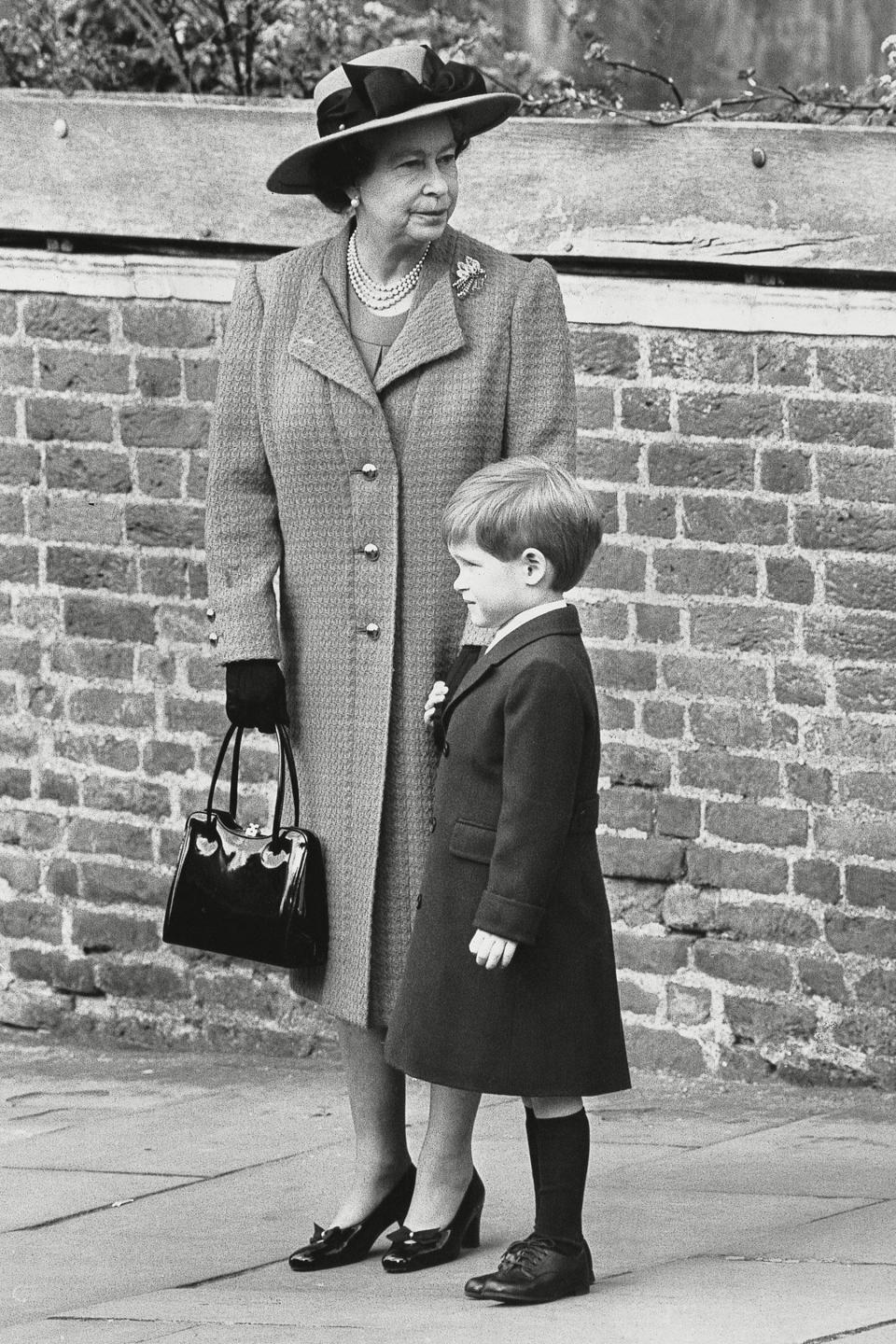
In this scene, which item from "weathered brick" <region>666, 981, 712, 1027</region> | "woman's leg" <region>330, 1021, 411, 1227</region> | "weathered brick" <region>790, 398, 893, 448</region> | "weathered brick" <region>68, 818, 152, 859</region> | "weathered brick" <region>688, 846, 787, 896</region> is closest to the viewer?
"woman's leg" <region>330, 1021, 411, 1227</region>

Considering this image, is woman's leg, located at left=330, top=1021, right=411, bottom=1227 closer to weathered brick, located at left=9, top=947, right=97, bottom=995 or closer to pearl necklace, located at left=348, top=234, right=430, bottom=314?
pearl necklace, located at left=348, top=234, right=430, bottom=314

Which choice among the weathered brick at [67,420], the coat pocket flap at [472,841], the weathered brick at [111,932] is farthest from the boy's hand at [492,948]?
the weathered brick at [67,420]

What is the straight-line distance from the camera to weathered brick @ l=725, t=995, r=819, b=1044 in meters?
5.20

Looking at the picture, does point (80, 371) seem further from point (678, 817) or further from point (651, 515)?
point (678, 817)

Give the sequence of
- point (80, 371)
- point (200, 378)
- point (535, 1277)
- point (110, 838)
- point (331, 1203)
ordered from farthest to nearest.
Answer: point (110, 838) → point (80, 371) → point (200, 378) → point (331, 1203) → point (535, 1277)

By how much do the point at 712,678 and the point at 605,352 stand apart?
2.59 feet

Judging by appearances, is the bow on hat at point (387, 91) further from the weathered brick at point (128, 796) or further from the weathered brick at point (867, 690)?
the weathered brick at point (128, 796)

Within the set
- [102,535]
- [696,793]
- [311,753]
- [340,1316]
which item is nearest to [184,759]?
[102,535]

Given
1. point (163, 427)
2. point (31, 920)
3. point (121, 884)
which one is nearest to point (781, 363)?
point (163, 427)

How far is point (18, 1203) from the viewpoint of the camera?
4.54m

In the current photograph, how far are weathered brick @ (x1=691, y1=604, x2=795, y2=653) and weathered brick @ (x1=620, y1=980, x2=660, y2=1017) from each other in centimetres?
84

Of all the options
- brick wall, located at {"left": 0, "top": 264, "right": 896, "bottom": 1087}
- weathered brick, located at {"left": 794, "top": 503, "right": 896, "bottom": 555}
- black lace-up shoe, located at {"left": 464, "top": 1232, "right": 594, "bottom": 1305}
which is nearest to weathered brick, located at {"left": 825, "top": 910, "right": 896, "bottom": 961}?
brick wall, located at {"left": 0, "top": 264, "right": 896, "bottom": 1087}

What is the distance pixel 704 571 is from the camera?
5191 millimetres

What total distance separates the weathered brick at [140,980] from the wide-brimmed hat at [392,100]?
262 cm
